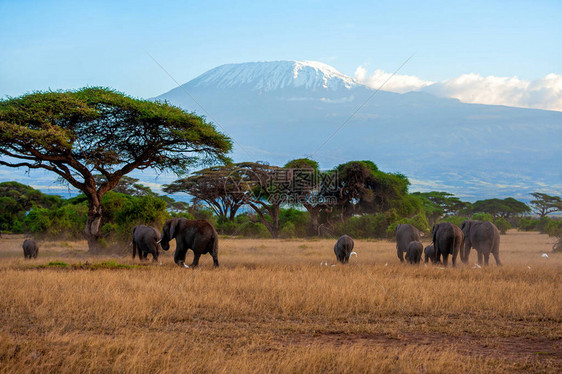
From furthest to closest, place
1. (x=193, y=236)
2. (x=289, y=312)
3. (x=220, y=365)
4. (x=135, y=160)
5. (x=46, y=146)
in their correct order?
(x=135, y=160) → (x=46, y=146) → (x=193, y=236) → (x=289, y=312) → (x=220, y=365)

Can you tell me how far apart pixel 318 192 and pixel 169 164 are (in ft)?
77.6

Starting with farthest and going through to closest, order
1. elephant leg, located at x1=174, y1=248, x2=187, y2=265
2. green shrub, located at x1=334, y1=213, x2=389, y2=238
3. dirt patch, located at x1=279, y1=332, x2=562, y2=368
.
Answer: green shrub, located at x1=334, y1=213, x2=389, y2=238, elephant leg, located at x1=174, y1=248, x2=187, y2=265, dirt patch, located at x1=279, y1=332, x2=562, y2=368

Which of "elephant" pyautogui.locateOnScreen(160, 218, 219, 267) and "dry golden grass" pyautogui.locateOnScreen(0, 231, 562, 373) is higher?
"elephant" pyautogui.locateOnScreen(160, 218, 219, 267)

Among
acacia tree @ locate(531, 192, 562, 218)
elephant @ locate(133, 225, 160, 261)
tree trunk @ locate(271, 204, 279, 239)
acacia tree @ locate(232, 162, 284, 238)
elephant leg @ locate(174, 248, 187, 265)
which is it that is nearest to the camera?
elephant leg @ locate(174, 248, 187, 265)

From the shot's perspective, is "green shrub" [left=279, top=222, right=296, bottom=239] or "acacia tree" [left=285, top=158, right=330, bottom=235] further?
"green shrub" [left=279, top=222, right=296, bottom=239]

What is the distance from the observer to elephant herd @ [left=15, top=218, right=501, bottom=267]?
16.2 m

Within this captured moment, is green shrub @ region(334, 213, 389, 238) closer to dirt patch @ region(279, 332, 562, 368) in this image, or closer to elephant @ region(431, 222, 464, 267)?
elephant @ region(431, 222, 464, 267)

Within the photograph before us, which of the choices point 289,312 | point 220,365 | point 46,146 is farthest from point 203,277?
point 46,146

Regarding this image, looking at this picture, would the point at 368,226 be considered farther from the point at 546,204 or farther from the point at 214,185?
the point at 546,204

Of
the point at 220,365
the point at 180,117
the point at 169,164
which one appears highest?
the point at 180,117

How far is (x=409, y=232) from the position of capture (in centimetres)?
1941

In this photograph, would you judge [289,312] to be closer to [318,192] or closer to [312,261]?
[312,261]

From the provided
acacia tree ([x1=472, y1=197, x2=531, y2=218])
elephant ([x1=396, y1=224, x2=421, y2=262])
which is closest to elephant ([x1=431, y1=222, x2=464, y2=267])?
elephant ([x1=396, y1=224, x2=421, y2=262])

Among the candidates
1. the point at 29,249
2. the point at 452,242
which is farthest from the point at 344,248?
the point at 29,249
